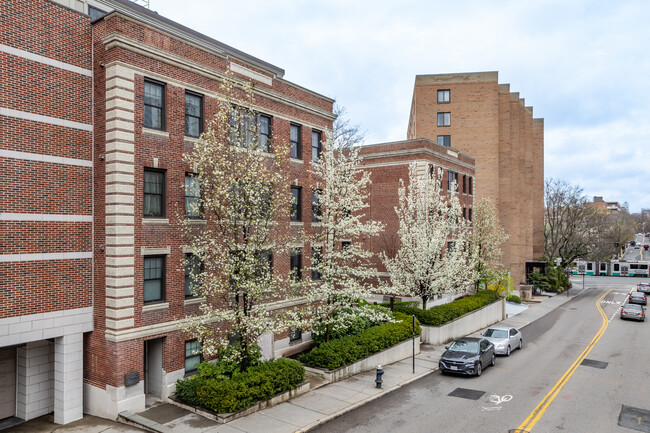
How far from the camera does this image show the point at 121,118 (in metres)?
15.0

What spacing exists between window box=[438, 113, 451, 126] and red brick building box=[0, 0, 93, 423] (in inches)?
1746

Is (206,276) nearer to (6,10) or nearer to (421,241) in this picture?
(6,10)

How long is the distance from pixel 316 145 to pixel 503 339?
50.6 ft

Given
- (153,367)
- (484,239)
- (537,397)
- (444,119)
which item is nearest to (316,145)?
(153,367)

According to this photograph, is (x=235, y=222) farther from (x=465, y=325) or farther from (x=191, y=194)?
(x=465, y=325)

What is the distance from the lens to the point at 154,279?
16.2 meters

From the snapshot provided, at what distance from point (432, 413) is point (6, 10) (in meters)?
19.2

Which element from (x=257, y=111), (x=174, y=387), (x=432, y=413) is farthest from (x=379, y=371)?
(x=257, y=111)

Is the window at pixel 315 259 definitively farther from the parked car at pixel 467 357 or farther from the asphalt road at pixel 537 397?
the parked car at pixel 467 357

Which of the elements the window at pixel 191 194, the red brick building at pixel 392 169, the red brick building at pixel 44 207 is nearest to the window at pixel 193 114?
the window at pixel 191 194

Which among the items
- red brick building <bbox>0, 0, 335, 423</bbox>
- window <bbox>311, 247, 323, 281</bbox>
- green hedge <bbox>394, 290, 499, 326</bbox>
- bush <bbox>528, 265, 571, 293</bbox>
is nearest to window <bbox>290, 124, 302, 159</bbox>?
window <bbox>311, 247, 323, 281</bbox>

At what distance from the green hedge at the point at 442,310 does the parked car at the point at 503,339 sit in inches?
111

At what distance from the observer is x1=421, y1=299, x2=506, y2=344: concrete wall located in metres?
27.1

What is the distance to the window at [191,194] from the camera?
16.7 meters
